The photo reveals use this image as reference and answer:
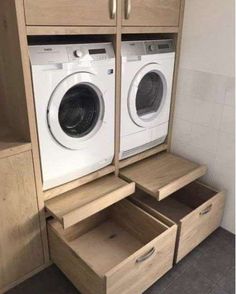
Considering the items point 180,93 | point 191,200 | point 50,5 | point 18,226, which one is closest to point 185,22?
point 180,93

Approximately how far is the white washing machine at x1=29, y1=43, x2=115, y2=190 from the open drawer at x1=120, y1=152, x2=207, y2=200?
0.22m

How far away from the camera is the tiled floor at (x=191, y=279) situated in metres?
1.48

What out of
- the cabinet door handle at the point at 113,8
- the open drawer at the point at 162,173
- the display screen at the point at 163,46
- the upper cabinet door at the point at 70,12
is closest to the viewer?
the upper cabinet door at the point at 70,12

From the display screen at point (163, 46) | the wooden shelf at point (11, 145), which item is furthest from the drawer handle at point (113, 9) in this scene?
the wooden shelf at point (11, 145)

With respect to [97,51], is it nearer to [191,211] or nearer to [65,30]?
[65,30]

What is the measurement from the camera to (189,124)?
6.40 feet

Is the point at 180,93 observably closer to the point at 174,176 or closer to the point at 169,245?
the point at 174,176

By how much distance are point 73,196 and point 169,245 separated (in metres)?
0.57

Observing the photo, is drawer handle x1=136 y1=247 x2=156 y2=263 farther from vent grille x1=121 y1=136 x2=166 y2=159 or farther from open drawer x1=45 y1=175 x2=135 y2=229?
vent grille x1=121 y1=136 x2=166 y2=159

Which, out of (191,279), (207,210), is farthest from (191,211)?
(191,279)

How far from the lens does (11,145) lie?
128cm

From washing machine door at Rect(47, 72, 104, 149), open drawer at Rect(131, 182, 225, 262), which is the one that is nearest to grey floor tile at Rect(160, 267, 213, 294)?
open drawer at Rect(131, 182, 225, 262)

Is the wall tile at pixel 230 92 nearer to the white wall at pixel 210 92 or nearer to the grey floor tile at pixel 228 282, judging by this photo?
the white wall at pixel 210 92

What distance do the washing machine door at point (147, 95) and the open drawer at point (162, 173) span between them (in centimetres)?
27
